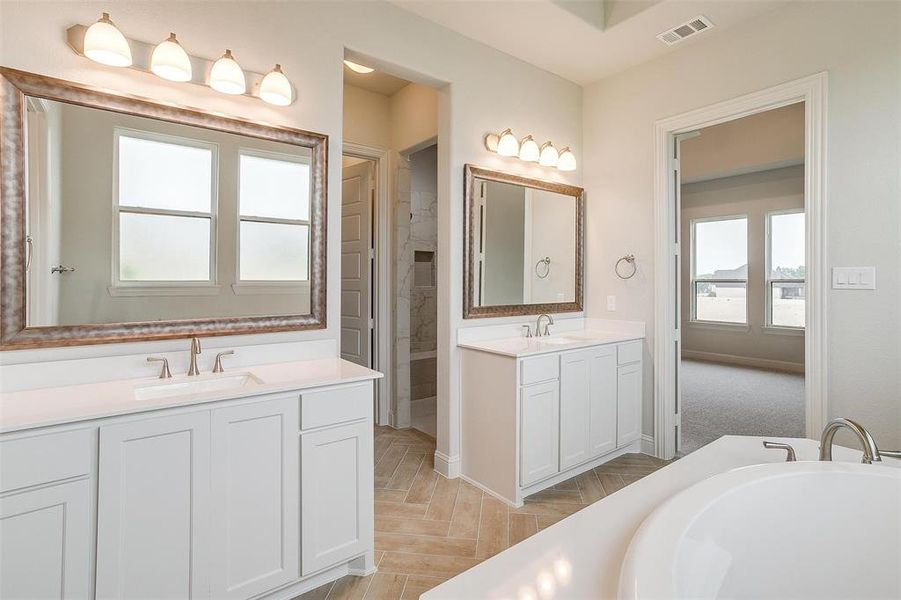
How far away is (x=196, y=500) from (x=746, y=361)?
744 cm

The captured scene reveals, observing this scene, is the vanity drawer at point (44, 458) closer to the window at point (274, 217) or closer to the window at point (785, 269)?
the window at point (274, 217)

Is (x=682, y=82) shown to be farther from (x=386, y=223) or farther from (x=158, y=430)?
(x=158, y=430)

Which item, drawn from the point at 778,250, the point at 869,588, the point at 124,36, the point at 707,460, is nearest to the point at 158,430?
the point at 124,36

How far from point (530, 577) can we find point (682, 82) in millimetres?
3403

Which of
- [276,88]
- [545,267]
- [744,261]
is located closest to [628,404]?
[545,267]

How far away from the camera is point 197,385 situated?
6.23 ft

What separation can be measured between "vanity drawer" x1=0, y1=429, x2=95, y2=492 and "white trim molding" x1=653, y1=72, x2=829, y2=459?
3.26m

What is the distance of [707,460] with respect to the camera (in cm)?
151

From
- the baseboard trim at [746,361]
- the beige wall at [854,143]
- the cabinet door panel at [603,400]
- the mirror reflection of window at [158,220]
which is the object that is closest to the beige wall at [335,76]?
the mirror reflection of window at [158,220]

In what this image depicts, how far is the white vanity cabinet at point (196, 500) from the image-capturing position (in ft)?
4.29

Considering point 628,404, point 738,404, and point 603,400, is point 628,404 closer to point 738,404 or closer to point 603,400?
point 603,400

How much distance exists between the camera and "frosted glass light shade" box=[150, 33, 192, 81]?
72.6 inches

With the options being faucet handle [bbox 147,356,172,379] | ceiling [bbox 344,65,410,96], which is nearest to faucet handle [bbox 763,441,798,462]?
faucet handle [bbox 147,356,172,379]

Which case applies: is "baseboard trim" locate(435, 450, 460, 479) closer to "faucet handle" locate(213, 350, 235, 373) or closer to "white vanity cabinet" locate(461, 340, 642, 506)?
"white vanity cabinet" locate(461, 340, 642, 506)
